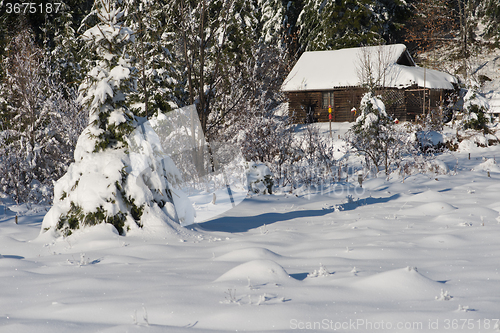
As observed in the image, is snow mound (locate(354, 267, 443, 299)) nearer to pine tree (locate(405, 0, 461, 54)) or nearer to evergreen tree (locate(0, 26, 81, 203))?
evergreen tree (locate(0, 26, 81, 203))

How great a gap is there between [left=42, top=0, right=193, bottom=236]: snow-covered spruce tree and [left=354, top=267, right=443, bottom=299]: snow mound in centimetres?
Answer: 347

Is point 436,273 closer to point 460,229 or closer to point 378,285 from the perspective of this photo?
point 378,285

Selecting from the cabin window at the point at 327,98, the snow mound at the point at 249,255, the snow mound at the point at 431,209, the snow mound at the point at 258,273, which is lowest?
the snow mound at the point at 431,209

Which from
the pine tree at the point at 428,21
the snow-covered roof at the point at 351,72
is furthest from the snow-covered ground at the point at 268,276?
the pine tree at the point at 428,21

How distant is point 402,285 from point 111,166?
438 centimetres

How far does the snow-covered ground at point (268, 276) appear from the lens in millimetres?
2668

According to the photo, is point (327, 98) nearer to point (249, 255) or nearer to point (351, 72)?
point (351, 72)

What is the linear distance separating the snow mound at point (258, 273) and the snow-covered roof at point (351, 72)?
2367 centimetres

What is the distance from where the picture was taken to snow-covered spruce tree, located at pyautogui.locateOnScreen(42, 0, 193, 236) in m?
5.76

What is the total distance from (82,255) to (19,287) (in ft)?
3.14

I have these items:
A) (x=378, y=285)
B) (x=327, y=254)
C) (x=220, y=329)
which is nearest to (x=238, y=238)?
(x=327, y=254)

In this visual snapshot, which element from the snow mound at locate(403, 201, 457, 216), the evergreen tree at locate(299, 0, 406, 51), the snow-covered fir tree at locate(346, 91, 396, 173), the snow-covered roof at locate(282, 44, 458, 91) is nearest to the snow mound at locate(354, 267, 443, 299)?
the snow mound at locate(403, 201, 457, 216)

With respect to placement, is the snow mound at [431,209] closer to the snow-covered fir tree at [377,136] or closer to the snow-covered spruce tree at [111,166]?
the snow-covered spruce tree at [111,166]

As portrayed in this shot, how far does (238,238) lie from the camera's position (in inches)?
233
